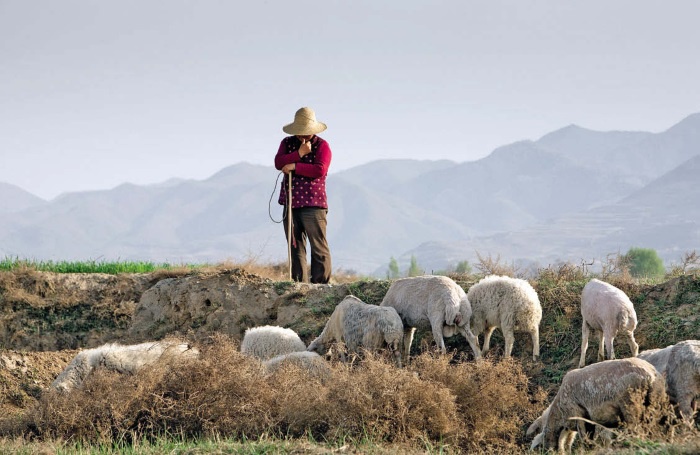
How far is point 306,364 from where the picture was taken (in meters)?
11.0

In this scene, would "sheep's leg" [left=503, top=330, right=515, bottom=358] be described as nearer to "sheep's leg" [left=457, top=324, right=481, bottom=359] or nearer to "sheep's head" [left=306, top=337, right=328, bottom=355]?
"sheep's leg" [left=457, top=324, right=481, bottom=359]

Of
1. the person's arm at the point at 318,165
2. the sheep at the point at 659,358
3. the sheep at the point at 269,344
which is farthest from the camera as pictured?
the person's arm at the point at 318,165

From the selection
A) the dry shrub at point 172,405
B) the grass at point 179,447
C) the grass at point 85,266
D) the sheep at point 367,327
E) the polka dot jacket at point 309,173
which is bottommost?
the grass at point 179,447

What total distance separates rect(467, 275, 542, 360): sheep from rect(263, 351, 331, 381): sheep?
95.6 inches

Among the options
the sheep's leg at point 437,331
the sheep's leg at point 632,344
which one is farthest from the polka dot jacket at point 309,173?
the sheep's leg at point 632,344

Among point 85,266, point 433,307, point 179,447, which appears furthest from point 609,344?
point 85,266

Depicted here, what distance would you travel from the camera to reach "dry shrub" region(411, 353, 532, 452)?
9.98 m

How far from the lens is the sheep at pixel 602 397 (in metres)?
8.88

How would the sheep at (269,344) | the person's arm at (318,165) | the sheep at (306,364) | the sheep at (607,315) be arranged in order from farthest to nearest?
the person's arm at (318,165) < the sheep at (269,344) < the sheep at (607,315) < the sheep at (306,364)

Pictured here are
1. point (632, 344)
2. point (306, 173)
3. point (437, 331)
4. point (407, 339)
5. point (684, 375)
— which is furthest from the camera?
point (306, 173)

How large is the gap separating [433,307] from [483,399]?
2.37 meters

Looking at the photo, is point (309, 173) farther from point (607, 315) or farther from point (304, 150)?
point (607, 315)

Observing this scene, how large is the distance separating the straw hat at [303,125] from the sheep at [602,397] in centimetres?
782

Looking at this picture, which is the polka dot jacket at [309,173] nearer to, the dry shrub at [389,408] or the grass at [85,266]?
the grass at [85,266]
